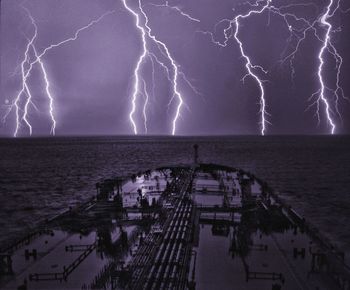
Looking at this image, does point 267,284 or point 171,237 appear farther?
point 171,237

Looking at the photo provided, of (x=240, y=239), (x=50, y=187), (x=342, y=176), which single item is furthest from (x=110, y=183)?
(x=342, y=176)

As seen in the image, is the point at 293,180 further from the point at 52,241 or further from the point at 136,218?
the point at 52,241

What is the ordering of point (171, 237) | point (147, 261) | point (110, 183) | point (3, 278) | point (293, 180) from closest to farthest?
point (147, 261)
point (3, 278)
point (171, 237)
point (110, 183)
point (293, 180)

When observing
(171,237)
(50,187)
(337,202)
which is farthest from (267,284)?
(50,187)

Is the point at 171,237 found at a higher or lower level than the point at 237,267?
higher

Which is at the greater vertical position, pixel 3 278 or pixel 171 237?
pixel 171 237

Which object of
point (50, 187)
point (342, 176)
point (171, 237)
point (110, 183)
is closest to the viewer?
point (171, 237)

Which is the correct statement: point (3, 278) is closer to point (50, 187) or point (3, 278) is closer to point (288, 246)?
point (288, 246)

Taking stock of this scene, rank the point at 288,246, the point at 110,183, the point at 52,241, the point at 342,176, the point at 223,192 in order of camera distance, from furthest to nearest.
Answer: the point at 342,176 → the point at 110,183 → the point at 223,192 → the point at 52,241 → the point at 288,246

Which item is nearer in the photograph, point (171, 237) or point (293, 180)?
point (171, 237)
